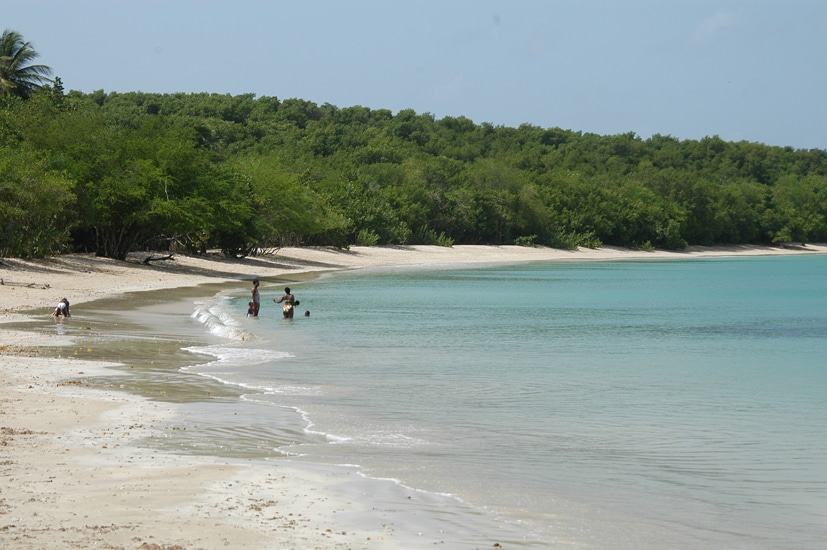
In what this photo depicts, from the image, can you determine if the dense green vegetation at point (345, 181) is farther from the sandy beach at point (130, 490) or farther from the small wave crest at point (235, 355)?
the sandy beach at point (130, 490)

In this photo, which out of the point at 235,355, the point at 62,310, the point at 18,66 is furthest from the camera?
the point at 18,66

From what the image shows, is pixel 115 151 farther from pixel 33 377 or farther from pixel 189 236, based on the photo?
pixel 33 377

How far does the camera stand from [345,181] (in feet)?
276

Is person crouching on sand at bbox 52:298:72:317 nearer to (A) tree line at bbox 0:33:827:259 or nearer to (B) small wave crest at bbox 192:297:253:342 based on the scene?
(B) small wave crest at bbox 192:297:253:342

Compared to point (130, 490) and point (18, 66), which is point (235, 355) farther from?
point (18, 66)

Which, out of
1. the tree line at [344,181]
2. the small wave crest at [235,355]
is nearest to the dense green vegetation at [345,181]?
the tree line at [344,181]

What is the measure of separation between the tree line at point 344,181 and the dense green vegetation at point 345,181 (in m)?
0.15

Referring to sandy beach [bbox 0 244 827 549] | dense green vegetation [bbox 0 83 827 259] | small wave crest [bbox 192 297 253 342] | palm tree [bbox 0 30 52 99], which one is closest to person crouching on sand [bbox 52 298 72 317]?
small wave crest [bbox 192 297 253 342]

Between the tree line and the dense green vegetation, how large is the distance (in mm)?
151

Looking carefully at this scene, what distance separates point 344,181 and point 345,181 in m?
0.32

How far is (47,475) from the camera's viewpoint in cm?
885

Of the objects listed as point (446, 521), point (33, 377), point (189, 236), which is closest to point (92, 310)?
point (33, 377)

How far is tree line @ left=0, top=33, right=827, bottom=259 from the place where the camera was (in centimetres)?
4459

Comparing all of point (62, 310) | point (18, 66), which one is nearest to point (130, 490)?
point (62, 310)
